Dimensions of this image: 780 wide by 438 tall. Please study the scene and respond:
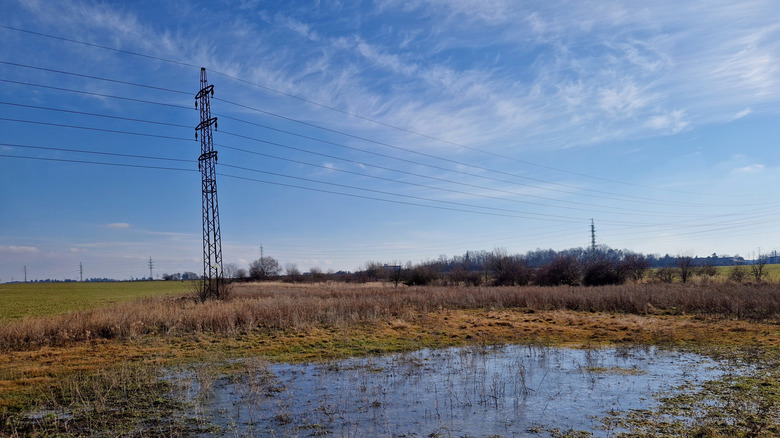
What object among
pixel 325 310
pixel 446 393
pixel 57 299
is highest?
pixel 325 310

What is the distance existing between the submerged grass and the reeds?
0.22 feet

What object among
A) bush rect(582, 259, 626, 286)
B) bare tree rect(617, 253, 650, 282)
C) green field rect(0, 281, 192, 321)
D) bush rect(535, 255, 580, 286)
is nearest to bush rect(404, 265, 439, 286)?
bush rect(535, 255, 580, 286)

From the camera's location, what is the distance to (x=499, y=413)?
8469mm

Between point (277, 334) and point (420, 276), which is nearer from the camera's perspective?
point (277, 334)

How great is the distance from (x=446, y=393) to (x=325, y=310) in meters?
15.5

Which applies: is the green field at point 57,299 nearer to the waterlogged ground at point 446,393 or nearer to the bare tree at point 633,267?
the waterlogged ground at point 446,393

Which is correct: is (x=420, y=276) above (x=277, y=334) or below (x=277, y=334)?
below

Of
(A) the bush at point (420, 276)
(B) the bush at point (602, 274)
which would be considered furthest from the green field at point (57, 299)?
(B) the bush at point (602, 274)

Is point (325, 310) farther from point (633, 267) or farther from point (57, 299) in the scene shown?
point (57, 299)

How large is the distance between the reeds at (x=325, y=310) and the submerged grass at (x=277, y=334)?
68 mm

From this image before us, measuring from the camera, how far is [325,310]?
2472cm

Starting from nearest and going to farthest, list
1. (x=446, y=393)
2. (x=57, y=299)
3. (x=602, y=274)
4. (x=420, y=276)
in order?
(x=446, y=393)
(x=602, y=274)
(x=57, y=299)
(x=420, y=276)

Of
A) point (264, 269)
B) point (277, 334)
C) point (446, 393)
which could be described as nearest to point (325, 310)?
point (277, 334)

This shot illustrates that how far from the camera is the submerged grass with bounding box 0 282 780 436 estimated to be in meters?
10.2
